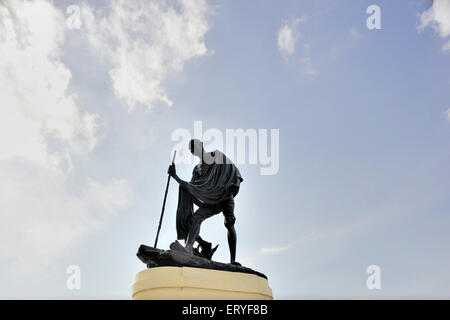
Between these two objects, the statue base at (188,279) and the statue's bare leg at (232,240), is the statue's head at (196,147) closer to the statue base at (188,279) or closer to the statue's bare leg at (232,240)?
the statue's bare leg at (232,240)

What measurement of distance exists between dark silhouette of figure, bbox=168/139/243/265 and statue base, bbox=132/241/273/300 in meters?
0.69

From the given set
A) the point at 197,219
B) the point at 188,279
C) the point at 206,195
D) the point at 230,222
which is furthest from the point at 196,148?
the point at 188,279

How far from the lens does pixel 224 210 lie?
9.30m

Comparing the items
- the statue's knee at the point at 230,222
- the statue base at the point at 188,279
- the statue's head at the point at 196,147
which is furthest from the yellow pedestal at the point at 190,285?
the statue's head at the point at 196,147

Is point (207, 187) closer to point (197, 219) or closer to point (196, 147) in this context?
point (197, 219)

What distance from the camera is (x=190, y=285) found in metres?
7.49

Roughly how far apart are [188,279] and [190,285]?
0.37ft

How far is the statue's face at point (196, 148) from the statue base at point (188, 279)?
230cm

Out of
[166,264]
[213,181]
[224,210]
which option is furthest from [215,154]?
[166,264]
